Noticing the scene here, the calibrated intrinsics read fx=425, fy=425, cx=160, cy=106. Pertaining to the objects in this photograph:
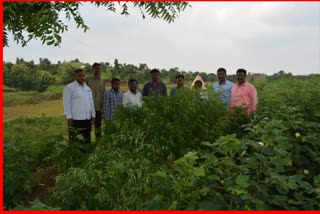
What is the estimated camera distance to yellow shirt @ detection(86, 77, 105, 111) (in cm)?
669

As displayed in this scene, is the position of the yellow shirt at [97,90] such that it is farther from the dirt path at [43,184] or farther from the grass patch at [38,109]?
the grass patch at [38,109]

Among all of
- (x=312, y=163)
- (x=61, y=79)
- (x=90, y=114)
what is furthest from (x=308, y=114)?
(x=61, y=79)

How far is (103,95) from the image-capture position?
268 inches

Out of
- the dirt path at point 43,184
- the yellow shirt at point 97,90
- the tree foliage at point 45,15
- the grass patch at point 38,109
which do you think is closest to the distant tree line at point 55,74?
the grass patch at point 38,109

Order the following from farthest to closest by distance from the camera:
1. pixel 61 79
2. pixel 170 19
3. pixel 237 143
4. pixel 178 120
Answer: pixel 61 79
pixel 178 120
pixel 237 143
pixel 170 19

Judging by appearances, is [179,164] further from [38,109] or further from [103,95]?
[38,109]

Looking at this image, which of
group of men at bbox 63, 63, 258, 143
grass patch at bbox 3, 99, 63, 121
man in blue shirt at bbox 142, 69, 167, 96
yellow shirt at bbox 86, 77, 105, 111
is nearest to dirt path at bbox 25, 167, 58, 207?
group of men at bbox 63, 63, 258, 143

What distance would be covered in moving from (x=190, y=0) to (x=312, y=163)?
2.04 metres

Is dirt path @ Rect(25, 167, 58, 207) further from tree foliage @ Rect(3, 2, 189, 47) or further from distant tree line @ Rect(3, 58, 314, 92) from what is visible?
distant tree line @ Rect(3, 58, 314, 92)

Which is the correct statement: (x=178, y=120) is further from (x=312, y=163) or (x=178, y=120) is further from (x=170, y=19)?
(x=170, y=19)

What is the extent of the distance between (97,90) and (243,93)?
2.31 meters

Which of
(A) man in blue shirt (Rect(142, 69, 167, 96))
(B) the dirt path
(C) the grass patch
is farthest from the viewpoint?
(C) the grass patch

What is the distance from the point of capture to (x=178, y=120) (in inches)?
166

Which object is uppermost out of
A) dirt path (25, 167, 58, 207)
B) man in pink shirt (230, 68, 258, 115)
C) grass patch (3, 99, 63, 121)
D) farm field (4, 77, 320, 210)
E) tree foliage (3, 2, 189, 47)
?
tree foliage (3, 2, 189, 47)
